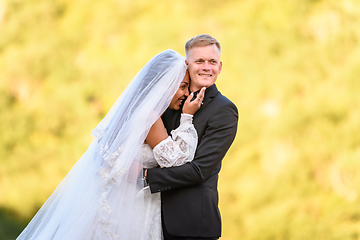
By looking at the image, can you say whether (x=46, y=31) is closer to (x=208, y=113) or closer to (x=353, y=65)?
(x=353, y=65)

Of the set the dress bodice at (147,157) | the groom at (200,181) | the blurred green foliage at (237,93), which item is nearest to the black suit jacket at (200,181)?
the groom at (200,181)

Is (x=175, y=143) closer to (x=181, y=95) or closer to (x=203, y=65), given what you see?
(x=181, y=95)

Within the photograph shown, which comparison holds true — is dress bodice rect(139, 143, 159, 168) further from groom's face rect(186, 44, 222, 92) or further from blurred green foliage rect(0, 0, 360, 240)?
blurred green foliage rect(0, 0, 360, 240)

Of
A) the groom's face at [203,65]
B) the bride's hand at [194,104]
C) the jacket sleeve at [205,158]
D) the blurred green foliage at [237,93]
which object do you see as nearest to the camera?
the jacket sleeve at [205,158]

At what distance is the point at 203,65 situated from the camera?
83.0 inches

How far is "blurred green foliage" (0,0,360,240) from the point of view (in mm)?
6320

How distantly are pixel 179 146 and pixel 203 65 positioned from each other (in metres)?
0.50

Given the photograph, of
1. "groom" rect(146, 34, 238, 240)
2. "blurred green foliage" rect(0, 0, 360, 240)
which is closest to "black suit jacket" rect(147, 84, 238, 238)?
"groom" rect(146, 34, 238, 240)

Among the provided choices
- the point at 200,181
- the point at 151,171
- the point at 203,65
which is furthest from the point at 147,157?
the point at 203,65

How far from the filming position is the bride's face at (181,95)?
212cm

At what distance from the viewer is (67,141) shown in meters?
7.16

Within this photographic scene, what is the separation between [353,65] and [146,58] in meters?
3.78

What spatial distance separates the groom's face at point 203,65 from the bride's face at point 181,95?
42mm

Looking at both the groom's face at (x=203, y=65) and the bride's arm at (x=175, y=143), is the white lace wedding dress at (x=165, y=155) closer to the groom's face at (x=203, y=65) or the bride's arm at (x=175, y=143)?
the bride's arm at (x=175, y=143)
